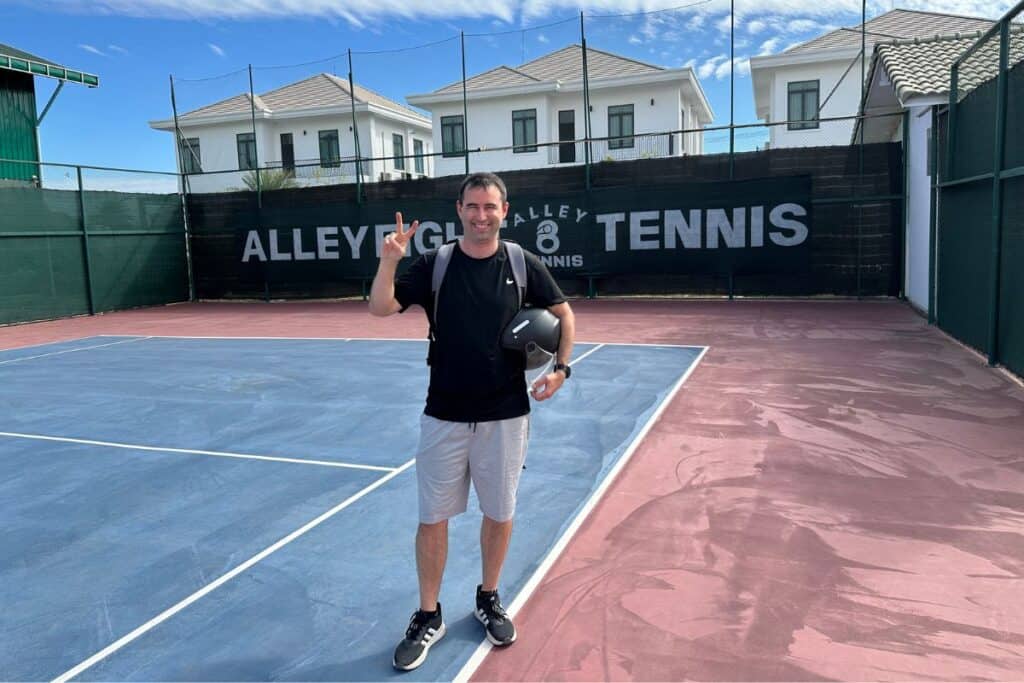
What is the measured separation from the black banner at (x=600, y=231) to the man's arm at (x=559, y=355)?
13.6 meters

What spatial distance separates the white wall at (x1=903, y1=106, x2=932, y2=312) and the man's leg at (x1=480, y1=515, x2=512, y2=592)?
11.0 meters

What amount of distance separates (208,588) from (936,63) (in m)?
13.7

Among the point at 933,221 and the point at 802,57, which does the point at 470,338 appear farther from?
the point at 802,57

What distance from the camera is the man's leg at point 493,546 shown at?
3.16 metres

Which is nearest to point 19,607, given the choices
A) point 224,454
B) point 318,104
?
point 224,454

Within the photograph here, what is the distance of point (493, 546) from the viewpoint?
125 inches

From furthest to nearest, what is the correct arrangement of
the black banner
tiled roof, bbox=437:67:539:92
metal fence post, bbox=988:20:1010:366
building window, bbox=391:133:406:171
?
building window, bbox=391:133:406:171, tiled roof, bbox=437:67:539:92, the black banner, metal fence post, bbox=988:20:1010:366

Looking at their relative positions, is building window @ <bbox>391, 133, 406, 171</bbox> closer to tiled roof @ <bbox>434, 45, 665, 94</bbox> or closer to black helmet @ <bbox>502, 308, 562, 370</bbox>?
tiled roof @ <bbox>434, 45, 665, 94</bbox>

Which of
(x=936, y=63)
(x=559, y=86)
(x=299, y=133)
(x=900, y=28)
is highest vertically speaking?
(x=900, y=28)

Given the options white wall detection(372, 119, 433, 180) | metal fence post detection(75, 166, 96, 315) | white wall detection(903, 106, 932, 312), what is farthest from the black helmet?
white wall detection(372, 119, 433, 180)

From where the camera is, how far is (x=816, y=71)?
91.0 feet

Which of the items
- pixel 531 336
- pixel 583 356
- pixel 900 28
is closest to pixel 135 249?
pixel 583 356

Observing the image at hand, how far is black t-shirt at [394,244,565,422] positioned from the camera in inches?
119

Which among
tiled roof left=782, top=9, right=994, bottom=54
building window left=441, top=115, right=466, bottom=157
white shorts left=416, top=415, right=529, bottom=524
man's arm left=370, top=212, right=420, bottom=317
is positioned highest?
tiled roof left=782, top=9, right=994, bottom=54
